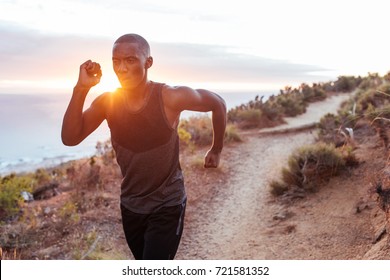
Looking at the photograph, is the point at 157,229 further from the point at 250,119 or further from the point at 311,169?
the point at 250,119

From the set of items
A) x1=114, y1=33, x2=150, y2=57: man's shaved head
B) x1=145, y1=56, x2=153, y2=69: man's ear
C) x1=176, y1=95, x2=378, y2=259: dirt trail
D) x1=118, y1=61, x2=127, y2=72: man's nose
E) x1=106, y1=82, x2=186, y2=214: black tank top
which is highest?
x1=114, y1=33, x2=150, y2=57: man's shaved head

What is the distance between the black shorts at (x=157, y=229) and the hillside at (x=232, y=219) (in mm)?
1864

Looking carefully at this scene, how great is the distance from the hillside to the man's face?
242 cm

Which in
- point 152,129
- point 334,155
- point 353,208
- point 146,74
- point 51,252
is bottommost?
point 51,252

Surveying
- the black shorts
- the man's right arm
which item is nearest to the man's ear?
the man's right arm

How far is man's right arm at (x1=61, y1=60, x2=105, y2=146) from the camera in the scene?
2.46 m

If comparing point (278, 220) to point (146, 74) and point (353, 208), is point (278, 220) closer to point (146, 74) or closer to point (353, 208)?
point (353, 208)

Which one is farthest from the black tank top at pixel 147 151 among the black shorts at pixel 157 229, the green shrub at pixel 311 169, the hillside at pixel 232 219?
the green shrub at pixel 311 169

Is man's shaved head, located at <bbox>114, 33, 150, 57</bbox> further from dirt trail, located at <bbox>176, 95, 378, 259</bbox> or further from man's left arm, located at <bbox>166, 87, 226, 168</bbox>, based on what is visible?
dirt trail, located at <bbox>176, 95, 378, 259</bbox>

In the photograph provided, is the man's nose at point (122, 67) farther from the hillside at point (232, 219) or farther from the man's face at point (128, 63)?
the hillside at point (232, 219)

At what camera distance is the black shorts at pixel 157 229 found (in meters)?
2.49

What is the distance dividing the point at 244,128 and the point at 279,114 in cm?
149
